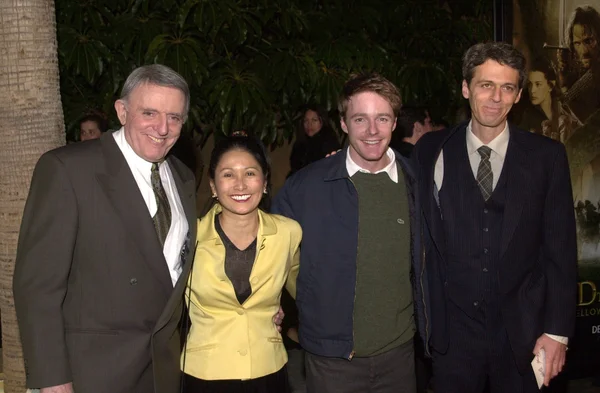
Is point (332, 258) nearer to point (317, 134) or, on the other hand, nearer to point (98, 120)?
point (98, 120)

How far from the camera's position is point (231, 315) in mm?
3098

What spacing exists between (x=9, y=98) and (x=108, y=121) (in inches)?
86.9

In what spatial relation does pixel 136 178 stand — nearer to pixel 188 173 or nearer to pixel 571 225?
pixel 188 173

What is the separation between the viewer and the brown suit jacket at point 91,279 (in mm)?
2598

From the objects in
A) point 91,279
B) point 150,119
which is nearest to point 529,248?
point 150,119

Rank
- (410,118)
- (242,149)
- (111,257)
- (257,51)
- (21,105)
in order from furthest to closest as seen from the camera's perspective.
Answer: (257,51) → (410,118) → (21,105) → (242,149) → (111,257)

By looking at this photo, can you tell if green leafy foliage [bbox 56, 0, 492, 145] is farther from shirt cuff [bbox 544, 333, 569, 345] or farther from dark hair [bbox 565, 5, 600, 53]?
shirt cuff [bbox 544, 333, 569, 345]

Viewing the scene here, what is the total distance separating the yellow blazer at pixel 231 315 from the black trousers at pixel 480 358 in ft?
2.56

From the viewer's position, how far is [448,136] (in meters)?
3.43

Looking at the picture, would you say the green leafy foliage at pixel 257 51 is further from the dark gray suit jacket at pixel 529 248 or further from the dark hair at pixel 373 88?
the dark gray suit jacket at pixel 529 248

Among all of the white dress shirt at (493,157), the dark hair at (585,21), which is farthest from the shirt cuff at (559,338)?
the dark hair at (585,21)

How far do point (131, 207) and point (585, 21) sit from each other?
319cm

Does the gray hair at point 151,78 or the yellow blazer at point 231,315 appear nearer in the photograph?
the gray hair at point 151,78

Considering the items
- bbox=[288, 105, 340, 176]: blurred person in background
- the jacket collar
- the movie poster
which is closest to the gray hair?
the jacket collar
